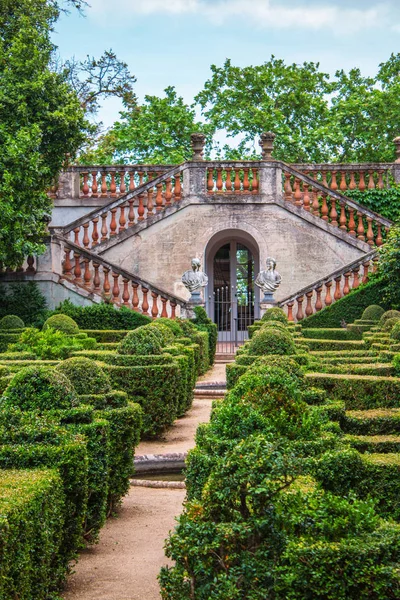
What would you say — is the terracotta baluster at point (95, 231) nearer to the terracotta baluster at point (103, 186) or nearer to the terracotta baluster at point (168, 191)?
the terracotta baluster at point (103, 186)

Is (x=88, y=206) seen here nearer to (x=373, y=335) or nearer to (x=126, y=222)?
(x=126, y=222)

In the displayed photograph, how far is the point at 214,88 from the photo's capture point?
3822 centimetres

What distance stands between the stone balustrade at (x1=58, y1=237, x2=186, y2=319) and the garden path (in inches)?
515

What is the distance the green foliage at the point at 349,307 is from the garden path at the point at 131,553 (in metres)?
14.1

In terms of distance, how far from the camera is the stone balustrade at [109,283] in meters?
23.3

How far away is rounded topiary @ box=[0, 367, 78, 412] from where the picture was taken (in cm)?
743

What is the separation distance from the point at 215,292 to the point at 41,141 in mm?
9121

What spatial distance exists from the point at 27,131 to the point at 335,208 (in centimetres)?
941

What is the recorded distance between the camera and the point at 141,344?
526 inches

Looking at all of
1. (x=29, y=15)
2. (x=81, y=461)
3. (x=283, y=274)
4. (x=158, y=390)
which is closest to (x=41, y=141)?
(x=29, y=15)

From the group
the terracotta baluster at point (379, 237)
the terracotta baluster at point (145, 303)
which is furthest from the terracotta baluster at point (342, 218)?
the terracotta baluster at point (145, 303)

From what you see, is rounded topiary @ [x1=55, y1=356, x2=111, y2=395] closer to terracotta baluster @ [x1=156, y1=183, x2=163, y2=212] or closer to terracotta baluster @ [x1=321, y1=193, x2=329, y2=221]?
terracotta baluster @ [x1=156, y1=183, x2=163, y2=212]

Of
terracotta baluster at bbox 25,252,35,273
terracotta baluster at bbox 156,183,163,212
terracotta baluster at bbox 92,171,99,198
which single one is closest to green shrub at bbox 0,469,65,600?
terracotta baluster at bbox 25,252,35,273

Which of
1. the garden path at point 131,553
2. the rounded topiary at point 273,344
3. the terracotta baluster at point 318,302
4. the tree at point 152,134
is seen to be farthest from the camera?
the tree at point 152,134
